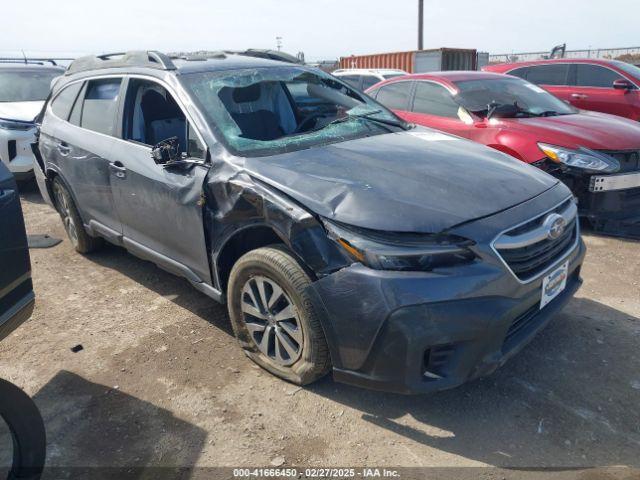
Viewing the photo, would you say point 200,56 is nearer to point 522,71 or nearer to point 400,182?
point 400,182

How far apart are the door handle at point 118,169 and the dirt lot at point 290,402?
3.39ft

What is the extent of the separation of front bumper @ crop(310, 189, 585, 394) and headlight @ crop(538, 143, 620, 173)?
2.71 m

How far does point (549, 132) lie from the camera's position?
16.4ft

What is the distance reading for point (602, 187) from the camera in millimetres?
4727

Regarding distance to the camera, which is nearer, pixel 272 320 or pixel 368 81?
pixel 272 320

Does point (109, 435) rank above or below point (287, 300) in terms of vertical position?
below

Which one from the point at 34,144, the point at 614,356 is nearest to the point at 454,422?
the point at 614,356

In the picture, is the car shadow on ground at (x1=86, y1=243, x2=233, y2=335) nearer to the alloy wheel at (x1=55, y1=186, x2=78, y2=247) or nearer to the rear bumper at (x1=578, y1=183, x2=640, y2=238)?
the alloy wheel at (x1=55, y1=186, x2=78, y2=247)

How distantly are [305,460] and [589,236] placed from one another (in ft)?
12.8

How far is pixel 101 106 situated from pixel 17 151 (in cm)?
391

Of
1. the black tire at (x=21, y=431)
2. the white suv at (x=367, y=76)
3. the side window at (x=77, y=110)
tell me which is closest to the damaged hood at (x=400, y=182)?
the black tire at (x=21, y=431)

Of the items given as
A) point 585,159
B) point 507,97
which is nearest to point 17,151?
point 507,97

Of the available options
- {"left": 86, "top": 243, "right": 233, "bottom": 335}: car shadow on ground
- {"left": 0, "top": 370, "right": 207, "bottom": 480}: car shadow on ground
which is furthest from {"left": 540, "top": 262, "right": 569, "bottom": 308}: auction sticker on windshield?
{"left": 86, "top": 243, "right": 233, "bottom": 335}: car shadow on ground

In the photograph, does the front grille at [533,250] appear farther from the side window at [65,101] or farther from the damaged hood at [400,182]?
the side window at [65,101]
